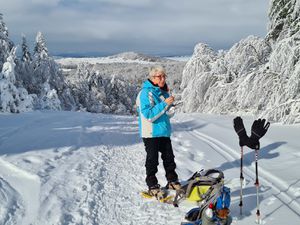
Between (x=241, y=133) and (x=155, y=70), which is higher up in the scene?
(x=155, y=70)

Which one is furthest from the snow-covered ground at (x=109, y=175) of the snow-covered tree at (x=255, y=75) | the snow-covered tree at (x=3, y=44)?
the snow-covered tree at (x=3, y=44)

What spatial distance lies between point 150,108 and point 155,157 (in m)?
0.86

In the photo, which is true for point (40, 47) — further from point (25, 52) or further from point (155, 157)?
point (155, 157)

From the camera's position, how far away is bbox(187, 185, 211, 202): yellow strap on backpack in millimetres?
5534

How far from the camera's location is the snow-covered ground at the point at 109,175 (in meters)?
5.25

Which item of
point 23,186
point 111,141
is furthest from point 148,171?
point 111,141

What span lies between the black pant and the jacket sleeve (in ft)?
1.45

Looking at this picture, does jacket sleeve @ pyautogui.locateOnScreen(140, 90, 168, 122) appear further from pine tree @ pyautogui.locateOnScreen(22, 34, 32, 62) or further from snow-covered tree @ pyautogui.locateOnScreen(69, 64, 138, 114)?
snow-covered tree @ pyautogui.locateOnScreen(69, 64, 138, 114)

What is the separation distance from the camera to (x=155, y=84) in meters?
6.01

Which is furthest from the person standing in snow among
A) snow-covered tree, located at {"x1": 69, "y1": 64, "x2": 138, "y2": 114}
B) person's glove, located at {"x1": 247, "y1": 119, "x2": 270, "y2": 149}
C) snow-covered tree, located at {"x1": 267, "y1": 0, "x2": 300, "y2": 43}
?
snow-covered tree, located at {"x1": 69, "y1": 64, "x2": 138, "y2": 114}

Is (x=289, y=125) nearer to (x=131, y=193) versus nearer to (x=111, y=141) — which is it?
(x=111, y=141)

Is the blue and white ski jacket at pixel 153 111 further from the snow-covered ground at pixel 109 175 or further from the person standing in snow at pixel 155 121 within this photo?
the snow-covered ground at pixel 109 175

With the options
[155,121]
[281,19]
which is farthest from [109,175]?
[281,19]

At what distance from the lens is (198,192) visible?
5566 mm
